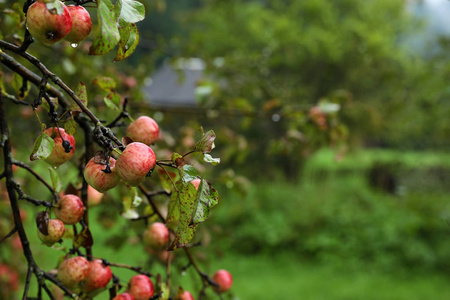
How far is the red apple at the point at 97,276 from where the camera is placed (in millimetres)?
650

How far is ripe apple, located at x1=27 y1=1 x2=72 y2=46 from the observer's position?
461mm

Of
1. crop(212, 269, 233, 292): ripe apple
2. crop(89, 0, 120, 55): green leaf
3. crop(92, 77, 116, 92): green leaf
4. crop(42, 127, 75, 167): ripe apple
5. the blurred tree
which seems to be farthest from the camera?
the blurred tree

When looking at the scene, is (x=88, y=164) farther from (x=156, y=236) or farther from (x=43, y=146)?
(x=156, y=236)

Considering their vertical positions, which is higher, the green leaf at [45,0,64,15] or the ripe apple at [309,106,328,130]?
the ripe apple at [309,106,328,130]

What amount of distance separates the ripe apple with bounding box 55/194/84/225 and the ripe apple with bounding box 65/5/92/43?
23 cm

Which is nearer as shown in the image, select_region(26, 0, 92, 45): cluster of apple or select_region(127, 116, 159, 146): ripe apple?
select_region(26, 0, 92, 45): cluster of apple

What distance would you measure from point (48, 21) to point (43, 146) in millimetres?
141

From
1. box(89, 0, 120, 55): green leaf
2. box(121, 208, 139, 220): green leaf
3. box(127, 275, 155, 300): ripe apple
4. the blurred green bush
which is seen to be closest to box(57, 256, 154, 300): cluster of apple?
box(127, 275, 155, 300): ripe apple

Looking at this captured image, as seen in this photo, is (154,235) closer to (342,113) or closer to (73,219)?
(73,219)

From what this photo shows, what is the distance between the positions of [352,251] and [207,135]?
4.59 meters

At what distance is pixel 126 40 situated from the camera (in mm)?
495

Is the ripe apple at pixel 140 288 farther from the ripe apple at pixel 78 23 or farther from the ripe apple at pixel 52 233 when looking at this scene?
the ripe apple at pixel 78 23

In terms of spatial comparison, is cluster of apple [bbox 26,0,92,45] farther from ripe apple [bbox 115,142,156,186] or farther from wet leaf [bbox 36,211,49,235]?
wet leaf [bbox 36,211,49,235]

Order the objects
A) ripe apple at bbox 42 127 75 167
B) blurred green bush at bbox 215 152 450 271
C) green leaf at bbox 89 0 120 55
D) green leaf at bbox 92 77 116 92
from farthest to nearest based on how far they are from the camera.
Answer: blurred green bush at bbox 215 152 450 271
green leaf at bbox 92 77 116 92
ripe apple at bbox 42 127 75 167
green leaf at bbox 89 0 120 55
